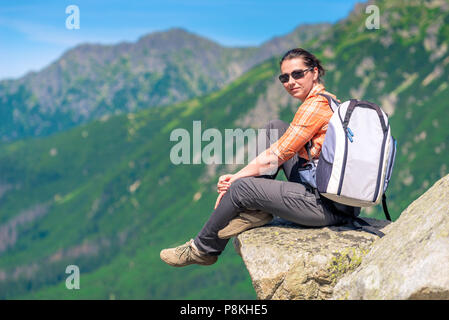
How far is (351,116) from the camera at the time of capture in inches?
390

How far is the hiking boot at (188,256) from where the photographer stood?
1222cm

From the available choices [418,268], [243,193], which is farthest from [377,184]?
[243,193]

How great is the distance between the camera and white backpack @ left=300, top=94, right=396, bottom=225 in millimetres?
9695

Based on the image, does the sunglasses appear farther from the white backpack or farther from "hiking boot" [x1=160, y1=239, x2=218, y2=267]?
"hiking boot" [x1=160, y1=239, x2=218, y2=267]

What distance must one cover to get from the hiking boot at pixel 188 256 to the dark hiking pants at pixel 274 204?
0.54 metres

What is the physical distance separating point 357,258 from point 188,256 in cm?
439

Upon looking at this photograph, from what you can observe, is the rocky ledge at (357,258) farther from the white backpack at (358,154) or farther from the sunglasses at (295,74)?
the sunglasses at (295,74)

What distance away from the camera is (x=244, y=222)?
1207 centimetres

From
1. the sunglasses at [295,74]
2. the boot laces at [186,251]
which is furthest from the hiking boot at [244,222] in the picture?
the sunglasses at [295,74]

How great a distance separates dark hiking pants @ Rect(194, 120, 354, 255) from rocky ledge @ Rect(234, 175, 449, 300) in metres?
0.53

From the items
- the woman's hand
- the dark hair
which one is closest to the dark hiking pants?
the woman's hand
